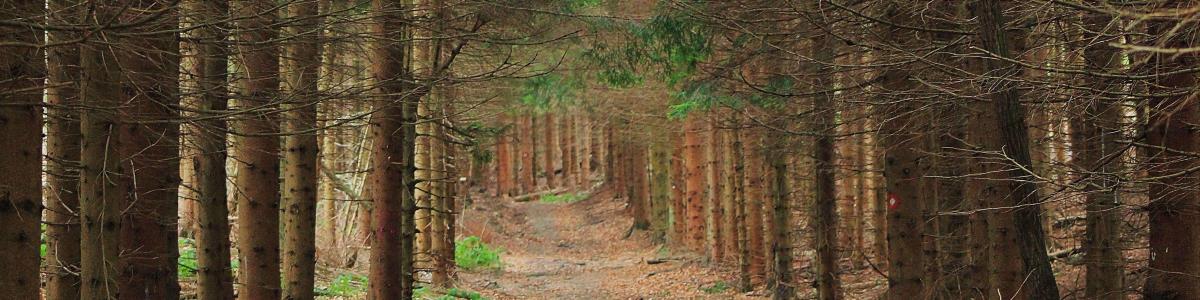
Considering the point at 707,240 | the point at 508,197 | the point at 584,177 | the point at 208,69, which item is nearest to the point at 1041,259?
the point at 208,69

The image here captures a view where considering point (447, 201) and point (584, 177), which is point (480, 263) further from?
point (584, 177)

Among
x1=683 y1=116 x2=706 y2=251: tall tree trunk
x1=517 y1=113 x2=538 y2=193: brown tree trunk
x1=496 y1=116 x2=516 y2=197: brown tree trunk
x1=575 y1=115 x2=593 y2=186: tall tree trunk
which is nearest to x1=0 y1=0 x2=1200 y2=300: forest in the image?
x1=683 y1=116 x2=706 y2=251: tall tree trunk

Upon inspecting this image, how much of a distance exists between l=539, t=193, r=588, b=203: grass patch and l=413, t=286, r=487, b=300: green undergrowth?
33125mm

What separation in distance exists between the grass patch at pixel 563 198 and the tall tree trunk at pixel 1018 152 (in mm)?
43952

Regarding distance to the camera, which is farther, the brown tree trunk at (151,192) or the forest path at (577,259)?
the forest path at (577,259)

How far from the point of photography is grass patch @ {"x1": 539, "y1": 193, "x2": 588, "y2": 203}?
51.7 m

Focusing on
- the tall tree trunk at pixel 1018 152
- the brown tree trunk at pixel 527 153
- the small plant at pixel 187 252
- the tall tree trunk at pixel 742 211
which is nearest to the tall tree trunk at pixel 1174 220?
the tall tree trunk at pixel 1018 152

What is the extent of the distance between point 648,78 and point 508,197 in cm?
→ 2955

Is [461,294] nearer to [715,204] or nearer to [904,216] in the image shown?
[715,204]

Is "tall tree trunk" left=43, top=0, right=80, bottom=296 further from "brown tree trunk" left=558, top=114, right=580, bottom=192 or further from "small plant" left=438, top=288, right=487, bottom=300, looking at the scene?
"brown tree trunk" left=558, top=114, right=580, bottom=192

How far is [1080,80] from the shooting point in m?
6.89

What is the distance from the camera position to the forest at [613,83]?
5418 mm

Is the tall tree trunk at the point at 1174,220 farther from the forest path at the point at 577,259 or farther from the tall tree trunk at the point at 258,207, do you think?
the forest path at the point at 577,259

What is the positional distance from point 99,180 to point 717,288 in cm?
1594
